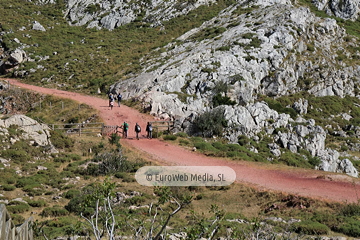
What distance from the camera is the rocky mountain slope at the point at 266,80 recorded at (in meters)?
33.2

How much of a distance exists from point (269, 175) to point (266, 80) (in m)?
21.7

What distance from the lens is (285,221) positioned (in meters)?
14.6

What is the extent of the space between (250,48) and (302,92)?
865cm

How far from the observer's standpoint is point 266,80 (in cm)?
4150

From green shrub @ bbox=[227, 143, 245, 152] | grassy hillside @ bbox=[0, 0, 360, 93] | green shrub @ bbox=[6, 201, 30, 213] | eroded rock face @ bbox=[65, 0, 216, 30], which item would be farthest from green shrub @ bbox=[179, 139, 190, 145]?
eroded rock face @ bbox=[65, 0, 216, 30]

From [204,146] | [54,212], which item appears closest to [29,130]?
[54,212]

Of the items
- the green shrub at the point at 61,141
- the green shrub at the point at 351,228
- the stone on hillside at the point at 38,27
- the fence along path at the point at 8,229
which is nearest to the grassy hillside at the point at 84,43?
the stone on hillside at the point at 38,27

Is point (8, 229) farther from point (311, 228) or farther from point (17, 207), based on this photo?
point (17, 207)

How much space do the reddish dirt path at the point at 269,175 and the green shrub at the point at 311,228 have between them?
380cm

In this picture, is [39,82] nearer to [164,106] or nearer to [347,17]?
[164,106]

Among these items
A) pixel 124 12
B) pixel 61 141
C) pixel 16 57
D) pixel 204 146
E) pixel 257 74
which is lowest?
pixel 204 146

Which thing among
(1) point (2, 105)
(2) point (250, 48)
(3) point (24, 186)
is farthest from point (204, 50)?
(3) point (24, 186)

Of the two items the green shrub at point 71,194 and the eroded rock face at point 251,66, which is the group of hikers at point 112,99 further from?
the green shrub at point 71,194

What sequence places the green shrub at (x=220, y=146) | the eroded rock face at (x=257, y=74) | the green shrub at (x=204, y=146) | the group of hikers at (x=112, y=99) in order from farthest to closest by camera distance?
the group of hikers at (x=112, y=99) < the eroded rock face at (x=257, y=74) < the green shrub at (x=220, y=146) < the green shrub at (x=204, y=146)
